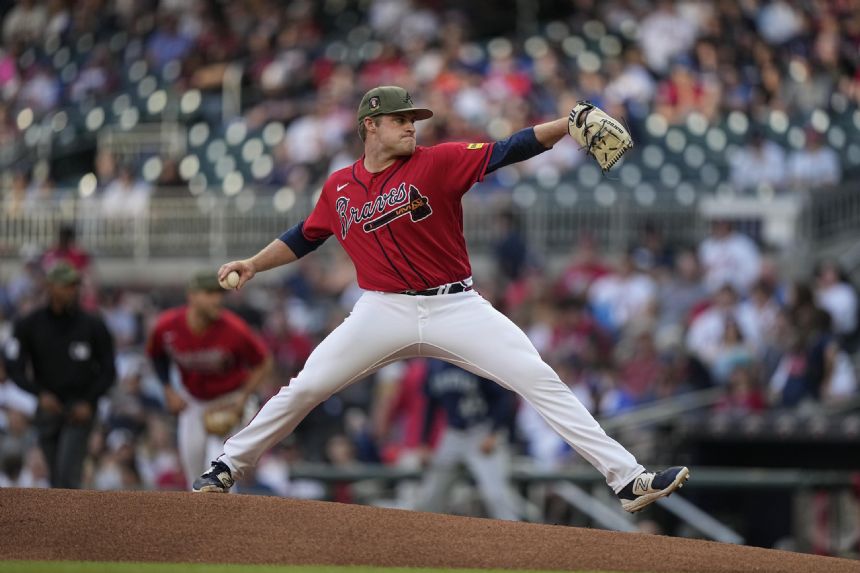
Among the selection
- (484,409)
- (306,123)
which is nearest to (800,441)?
(484,409)

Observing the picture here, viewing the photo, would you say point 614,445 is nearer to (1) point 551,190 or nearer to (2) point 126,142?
(1) point 551,190

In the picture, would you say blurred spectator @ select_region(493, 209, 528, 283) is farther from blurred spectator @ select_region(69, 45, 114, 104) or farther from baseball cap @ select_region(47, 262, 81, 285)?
blurred spectator @ select_region(69, 45, 114, 104)

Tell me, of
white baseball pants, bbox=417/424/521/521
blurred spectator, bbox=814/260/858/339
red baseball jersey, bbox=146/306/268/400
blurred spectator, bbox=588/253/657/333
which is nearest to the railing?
blurred spectator, bbox=588/253/657/333

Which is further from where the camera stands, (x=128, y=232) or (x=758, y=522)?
(x=128, y=232)

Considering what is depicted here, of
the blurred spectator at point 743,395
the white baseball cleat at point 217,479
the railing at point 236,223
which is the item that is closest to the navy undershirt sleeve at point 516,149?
the white baseball cleat at point 217,479

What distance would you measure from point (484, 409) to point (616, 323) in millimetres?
3377

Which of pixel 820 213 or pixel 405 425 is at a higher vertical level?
pixel 820 213

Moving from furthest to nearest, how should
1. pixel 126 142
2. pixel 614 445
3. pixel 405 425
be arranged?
pixel 126 142, pixel 405 425, pixel 614 445

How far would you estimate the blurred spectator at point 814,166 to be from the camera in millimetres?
16125

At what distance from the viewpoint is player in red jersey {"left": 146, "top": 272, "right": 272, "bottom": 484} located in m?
10.6

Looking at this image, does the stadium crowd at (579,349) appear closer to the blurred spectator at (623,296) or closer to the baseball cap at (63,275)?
the blurred spectator at (623,296)

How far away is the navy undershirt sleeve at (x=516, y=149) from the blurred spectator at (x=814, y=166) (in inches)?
366

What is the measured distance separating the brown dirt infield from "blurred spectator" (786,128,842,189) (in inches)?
367

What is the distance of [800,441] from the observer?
1248cm
